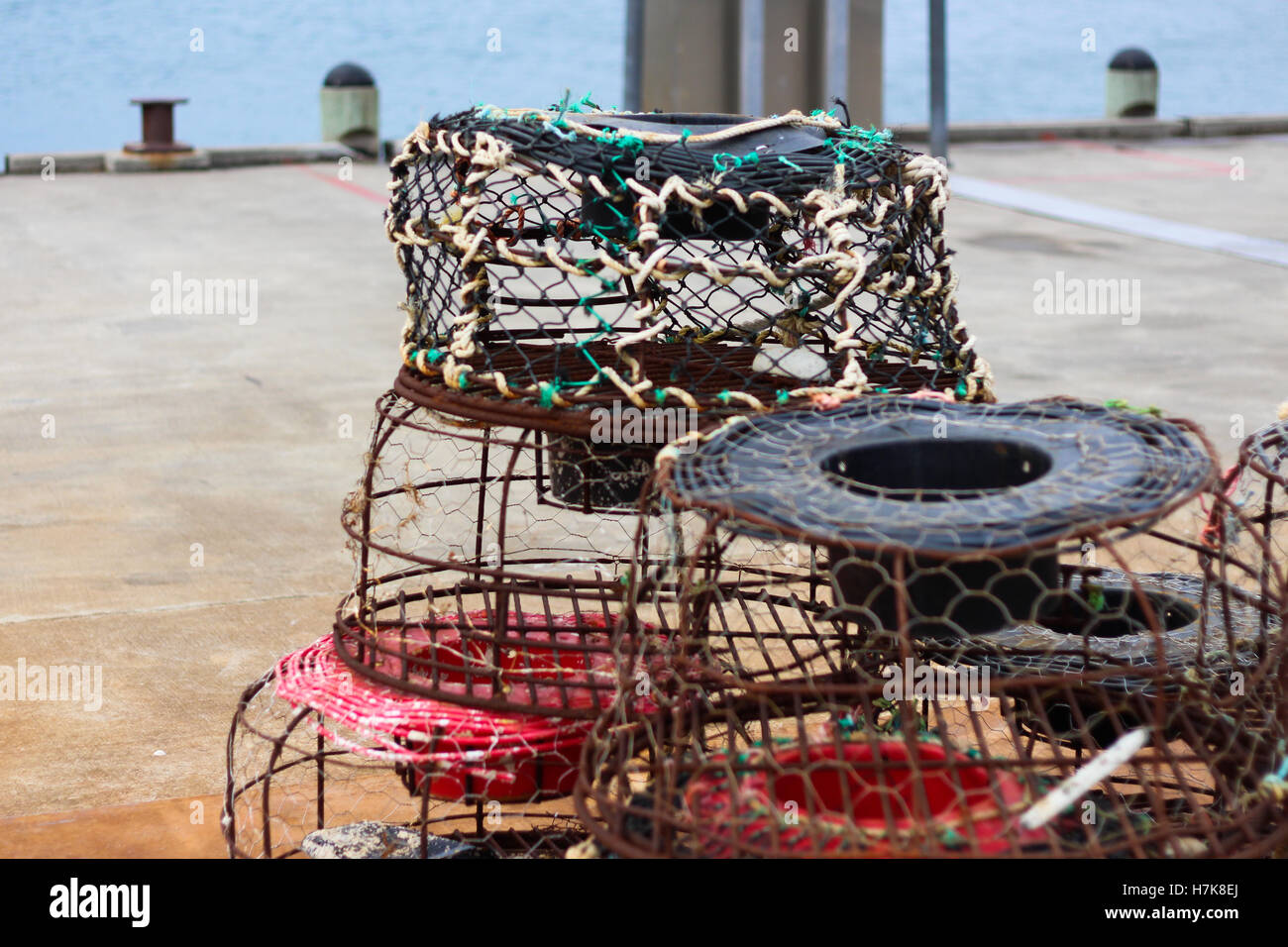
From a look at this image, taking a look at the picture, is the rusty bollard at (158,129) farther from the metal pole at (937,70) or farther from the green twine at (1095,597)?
the green twine at (1095,597)

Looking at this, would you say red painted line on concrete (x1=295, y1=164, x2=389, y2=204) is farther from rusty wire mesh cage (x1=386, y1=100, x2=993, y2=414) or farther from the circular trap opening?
the circular trap opening

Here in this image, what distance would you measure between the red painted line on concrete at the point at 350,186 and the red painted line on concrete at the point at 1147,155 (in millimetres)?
7657

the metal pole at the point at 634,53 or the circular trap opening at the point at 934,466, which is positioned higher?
the metal pole at the point at 634,53

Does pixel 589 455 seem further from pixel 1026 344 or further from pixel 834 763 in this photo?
pixel 1026 344

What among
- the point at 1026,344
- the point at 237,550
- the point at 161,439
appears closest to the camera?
the point at 237,550

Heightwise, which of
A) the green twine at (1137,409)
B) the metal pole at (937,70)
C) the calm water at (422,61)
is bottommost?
the green twine at (1137,409)

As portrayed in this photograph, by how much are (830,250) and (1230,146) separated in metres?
15.2

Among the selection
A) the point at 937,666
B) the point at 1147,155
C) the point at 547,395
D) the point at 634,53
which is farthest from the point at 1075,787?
the point at 1147,155

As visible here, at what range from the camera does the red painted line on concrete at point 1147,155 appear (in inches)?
591

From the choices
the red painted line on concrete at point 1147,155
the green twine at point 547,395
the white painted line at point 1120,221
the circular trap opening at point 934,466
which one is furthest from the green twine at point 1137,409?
the red painted line on concrete at point 1147,155

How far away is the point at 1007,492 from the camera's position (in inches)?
88.9

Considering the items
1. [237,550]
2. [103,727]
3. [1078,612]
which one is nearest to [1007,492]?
[1078,612]

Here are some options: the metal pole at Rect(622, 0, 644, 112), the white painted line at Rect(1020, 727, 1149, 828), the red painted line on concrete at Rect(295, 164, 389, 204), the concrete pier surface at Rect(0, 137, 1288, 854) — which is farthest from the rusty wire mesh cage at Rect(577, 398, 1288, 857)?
the metal pole at Rect(622, 0, 644, 112)
